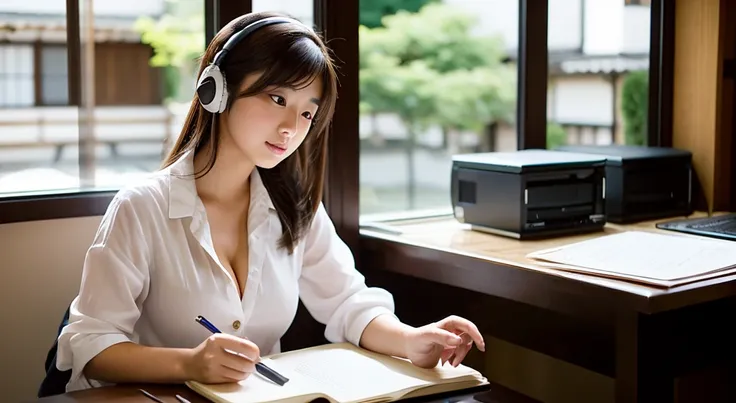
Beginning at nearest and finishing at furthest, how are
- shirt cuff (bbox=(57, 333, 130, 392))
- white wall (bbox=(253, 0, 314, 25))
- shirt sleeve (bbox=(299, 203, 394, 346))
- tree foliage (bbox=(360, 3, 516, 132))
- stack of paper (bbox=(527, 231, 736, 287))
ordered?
1. shirt cuff (bbox=(57, 333, 130, 392))
2. stack of paper (bbox=(527, 231, 736, 287))
3. shirt sleeve (bbox=(299, 203, 394, 346))
4. white wall (bbox=(253, 0, 314, 25))
5. tree foliage (bbox=(360, 3, 516, 132))

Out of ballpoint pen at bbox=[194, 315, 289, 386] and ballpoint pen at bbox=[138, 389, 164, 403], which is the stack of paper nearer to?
ballpoint pen at bbox=[194, 315, 289, 386]

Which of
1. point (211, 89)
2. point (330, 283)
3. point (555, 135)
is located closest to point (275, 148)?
point (211, 89)

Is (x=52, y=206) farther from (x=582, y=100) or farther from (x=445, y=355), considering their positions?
(x=582, y=100)

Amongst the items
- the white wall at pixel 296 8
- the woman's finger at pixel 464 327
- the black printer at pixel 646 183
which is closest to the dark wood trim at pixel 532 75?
the black printer at pixel 646 183

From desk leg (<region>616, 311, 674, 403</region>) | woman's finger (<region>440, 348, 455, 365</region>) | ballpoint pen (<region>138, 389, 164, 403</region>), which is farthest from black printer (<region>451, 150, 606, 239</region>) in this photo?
ballpoint pen (<region>138, 389, 164, 403</region>)

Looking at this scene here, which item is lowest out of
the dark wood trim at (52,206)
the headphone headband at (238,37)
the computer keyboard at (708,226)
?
the computer keyboard at (708,226)

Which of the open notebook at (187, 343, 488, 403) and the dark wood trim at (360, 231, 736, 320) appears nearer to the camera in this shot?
the open notebook at (187, 343, 488, 403)

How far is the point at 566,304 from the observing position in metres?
1.76

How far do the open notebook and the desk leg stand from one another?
0.31 meters

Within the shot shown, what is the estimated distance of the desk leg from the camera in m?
1.64

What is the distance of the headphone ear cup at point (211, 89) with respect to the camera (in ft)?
5.07

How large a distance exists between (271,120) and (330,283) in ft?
1.45

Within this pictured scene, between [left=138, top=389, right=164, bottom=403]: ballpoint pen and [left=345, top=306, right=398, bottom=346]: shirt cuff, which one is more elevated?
[left=345, top=306, right=398, bottom=346]: shirt cuff

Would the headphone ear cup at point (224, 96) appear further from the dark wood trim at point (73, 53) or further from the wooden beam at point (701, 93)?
the wooden beam at point (701, 93)
